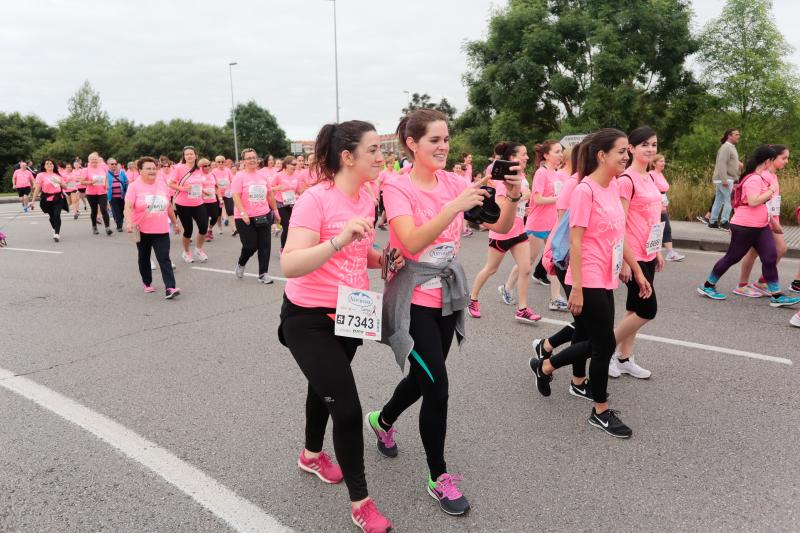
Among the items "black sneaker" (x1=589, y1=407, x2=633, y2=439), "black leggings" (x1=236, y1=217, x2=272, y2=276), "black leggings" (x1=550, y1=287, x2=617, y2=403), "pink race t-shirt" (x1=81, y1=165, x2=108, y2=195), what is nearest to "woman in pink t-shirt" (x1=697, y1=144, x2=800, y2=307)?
"black leggings" (x1=550, y1=287, x2=617, y2=403)

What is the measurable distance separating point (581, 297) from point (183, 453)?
8.13ft

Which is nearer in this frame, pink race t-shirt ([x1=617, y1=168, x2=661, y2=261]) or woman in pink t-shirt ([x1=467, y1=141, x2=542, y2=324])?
pink race t-shirt ([x1=617, y1=168, x2=661, y2=261])

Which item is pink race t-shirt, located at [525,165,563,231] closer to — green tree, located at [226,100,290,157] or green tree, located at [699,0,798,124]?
green tree, located at [699,0,798,124]

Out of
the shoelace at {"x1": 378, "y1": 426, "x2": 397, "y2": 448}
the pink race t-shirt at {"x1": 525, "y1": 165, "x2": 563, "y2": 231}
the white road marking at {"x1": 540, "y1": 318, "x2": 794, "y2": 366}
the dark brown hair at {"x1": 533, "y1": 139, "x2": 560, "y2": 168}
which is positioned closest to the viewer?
the shoelace at {"x1": 378, "y1": 426, "x2": 397, "y2": 448}

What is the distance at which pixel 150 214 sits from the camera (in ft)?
22.4

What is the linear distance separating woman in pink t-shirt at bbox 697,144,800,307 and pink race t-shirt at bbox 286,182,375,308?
204 inches

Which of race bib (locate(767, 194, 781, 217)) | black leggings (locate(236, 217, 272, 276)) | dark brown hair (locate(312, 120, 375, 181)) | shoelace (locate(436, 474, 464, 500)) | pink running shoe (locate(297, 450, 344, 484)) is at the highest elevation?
dark brown hair (locate(312, 120, 375, 181))

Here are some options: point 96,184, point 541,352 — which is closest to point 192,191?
point 96,184

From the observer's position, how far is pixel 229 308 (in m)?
6.46

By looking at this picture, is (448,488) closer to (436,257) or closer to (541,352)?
(436,257)

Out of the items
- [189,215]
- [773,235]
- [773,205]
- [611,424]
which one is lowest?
[611,424]

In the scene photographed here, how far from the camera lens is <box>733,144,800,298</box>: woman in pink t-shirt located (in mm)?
5926

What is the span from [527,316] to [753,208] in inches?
112

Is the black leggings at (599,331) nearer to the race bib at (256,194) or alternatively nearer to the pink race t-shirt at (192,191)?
the race bib at (256,194)
